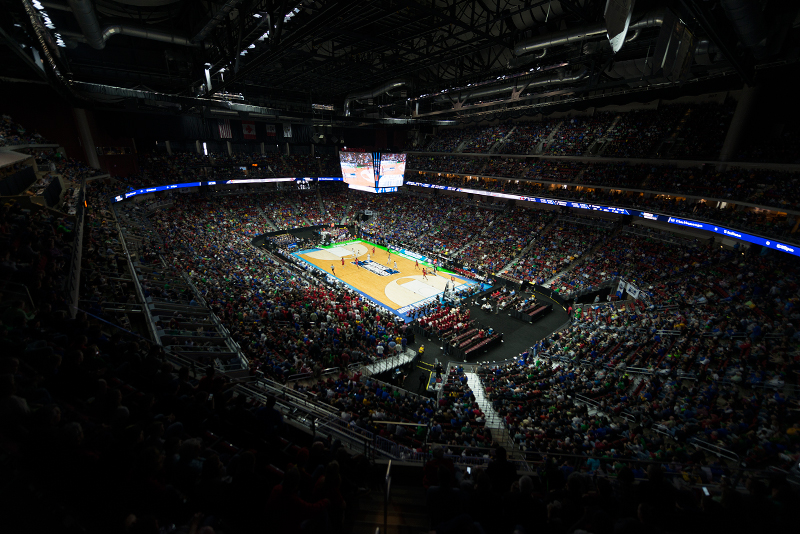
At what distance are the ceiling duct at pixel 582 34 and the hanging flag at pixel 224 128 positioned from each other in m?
34.0

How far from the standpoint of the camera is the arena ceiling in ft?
40.3

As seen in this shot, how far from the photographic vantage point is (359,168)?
33844mm

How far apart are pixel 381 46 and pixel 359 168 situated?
14.4 metres

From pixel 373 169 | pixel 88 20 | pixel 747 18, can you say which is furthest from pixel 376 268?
pixel 747 18

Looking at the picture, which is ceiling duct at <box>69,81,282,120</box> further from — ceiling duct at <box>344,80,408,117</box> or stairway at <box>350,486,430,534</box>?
stairway at <box>350,486,430,534</box>

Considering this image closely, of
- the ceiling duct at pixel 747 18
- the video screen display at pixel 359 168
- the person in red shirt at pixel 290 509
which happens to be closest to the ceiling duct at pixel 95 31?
the video screen display at pixel 359 168

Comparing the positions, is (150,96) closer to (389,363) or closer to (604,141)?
(389,363)

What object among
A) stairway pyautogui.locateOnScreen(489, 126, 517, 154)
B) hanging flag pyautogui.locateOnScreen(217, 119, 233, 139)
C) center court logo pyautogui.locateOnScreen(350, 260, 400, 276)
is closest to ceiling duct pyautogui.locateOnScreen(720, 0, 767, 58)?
center court logo pyautogui.locateOnScreen(350, 260, 400, 276)

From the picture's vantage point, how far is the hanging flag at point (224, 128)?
3926cm

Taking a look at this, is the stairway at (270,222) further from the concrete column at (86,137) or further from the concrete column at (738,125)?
the concrete column at (738,125)

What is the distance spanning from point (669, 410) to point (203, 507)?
44.3 feet

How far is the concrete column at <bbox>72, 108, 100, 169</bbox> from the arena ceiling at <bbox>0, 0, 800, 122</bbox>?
7.55 feet

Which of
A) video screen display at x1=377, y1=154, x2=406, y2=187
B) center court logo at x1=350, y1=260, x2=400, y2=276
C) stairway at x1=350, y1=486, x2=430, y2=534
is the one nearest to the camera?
stairway at x1=350, y1=486, x2=430, y2=534

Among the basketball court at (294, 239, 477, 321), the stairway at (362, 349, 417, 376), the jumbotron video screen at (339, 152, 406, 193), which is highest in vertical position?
the jumbotron video screen at (339, 152, 406, 193)
